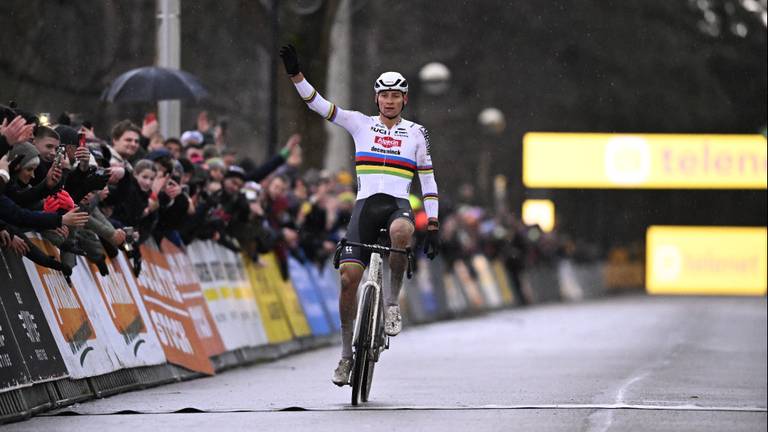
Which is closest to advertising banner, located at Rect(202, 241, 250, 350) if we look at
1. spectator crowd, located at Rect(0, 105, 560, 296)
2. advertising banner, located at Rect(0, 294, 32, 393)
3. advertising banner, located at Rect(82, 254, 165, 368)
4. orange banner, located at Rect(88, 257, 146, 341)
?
spectator crowd, located at Rect(0, 105, 560, 296)

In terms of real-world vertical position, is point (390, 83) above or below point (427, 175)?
above

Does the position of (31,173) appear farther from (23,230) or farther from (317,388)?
(317,388)

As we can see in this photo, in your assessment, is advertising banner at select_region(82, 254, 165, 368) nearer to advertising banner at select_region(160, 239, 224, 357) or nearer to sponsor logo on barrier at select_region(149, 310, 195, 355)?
sponsor logo on barrier at select_region(149, 310, 195, 355)

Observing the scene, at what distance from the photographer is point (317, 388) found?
14250 mm

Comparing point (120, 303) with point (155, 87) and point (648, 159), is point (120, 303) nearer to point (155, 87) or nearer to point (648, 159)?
point (155, 87)

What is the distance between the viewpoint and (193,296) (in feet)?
54.6

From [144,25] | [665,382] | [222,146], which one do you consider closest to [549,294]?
[144,25]

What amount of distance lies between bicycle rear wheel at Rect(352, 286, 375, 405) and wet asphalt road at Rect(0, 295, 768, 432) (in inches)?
6.2

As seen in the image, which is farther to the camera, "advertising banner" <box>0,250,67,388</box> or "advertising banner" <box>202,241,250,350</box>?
"advertising banner" <box>202,241,250,350</box>

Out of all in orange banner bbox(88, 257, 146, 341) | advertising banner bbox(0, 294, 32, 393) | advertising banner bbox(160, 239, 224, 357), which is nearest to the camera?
advertising banner bbox(0, 294, 32, 393)

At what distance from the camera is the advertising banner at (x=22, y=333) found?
A: 11531 mm

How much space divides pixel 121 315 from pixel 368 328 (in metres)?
2.62

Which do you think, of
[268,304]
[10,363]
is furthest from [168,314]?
[10,363]

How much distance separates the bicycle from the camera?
40.7 feet
